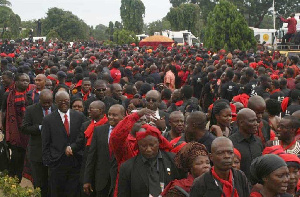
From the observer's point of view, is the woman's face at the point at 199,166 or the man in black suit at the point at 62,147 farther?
the man in black suit at the point at 62,147

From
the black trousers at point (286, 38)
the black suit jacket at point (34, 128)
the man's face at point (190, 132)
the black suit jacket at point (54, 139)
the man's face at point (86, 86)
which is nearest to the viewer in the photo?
the man's face at point (190, 132)

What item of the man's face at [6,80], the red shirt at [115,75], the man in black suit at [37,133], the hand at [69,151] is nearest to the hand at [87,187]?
the hand at [69,151]

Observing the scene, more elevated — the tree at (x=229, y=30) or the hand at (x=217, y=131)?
the tree at (x=229, y=30)

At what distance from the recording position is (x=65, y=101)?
8.12 meters

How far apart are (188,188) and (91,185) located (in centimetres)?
269

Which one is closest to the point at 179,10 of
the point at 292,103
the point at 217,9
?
the point at 217,9

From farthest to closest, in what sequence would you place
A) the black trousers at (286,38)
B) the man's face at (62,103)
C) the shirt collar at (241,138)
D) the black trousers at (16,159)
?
the black trousers at (286,38) < the black trousers at (16,159) < the man's face at (62,103) < the shirt collar at (241,138)

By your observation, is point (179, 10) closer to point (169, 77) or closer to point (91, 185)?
point (169, 77)

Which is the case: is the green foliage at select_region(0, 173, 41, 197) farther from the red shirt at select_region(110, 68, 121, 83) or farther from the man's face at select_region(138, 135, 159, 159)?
the red shirt at select_region(110, 68, 121, 83)

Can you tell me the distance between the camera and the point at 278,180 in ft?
15.1

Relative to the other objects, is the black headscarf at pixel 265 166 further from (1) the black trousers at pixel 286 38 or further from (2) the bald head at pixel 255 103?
(1) the black trousers at pixel 286 38

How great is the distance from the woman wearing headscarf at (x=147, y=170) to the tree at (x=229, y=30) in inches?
775

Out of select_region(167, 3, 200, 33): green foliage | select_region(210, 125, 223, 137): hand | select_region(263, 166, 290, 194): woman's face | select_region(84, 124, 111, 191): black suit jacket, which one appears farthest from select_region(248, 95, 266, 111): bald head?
select_region(167, 3, 200, 33): green foliage

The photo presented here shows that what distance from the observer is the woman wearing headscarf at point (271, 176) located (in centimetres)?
461
